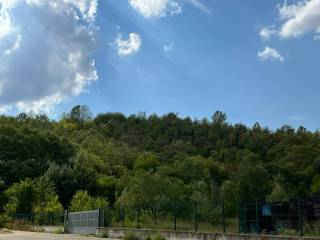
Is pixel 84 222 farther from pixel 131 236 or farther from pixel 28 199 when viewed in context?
pixel 28 199

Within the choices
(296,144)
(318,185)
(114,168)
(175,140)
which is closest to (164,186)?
(318,185)

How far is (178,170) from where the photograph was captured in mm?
124500

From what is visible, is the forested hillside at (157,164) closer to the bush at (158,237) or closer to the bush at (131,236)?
the bush at (131,236)

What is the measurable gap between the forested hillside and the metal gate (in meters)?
13.5

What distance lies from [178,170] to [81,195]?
51.8 metres

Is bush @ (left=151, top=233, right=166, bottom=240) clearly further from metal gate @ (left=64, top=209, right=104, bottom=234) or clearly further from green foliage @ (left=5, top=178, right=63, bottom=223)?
green foliage @ (left=5, top=178, right=63, bottom=223)

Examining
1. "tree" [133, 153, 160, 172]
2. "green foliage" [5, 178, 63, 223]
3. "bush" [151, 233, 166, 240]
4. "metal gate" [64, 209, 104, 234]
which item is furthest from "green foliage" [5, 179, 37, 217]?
"tree" [133, 153, 160, 172]

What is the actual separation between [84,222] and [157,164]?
9211 centimetres

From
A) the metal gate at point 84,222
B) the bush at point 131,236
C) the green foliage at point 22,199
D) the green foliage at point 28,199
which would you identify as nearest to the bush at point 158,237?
the bush at point 131,236

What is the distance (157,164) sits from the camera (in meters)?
137

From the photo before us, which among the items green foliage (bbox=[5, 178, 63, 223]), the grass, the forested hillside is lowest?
the grass

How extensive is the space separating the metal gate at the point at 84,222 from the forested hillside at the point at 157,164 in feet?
44.4

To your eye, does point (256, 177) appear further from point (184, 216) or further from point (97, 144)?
point (184, 216)

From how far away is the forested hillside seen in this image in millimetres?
85188
